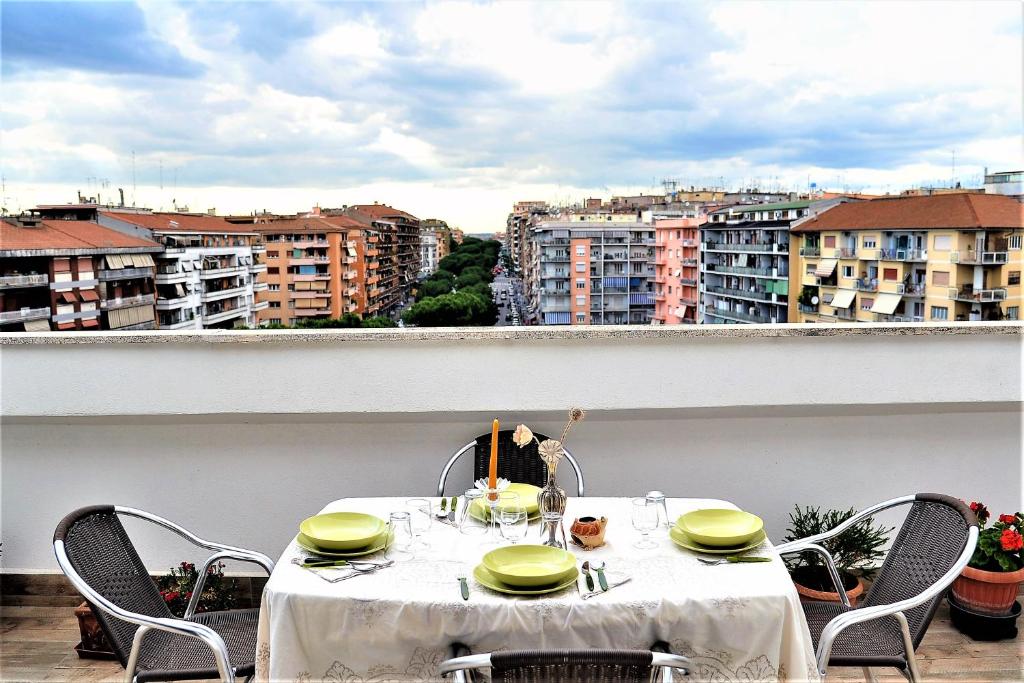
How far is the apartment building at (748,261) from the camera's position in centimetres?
430

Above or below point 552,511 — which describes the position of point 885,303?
above

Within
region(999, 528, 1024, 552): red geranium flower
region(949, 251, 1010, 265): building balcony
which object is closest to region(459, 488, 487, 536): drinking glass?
region(999, 528, 1024, 552): red geranium flower

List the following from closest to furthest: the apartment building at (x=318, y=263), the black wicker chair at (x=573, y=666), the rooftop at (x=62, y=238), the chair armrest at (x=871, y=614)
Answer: the black wicker chair at (x=573, y=666) < the chair armrest at (x=871, y=614) < the rooftop at (x=62, y=238) < the apartment building at (x=318, y=263)

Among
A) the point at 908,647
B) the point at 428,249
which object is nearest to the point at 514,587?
the point at 908,647

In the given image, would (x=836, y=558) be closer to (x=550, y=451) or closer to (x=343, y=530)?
(x=550, y=451)

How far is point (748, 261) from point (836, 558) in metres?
2.64

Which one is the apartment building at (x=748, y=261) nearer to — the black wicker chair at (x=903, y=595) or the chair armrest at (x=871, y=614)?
the black wicker chair at (x=903, y=595)

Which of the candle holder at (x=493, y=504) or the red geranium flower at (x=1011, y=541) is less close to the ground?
the candle holder at (x=493, y=504)

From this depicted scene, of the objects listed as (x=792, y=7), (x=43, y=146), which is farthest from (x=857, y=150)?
(x=43, y=146)

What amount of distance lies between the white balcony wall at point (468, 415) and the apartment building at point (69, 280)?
39cm

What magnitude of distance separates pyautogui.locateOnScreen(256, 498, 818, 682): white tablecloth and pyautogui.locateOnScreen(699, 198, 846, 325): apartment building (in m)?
2.52

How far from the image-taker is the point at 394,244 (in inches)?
206

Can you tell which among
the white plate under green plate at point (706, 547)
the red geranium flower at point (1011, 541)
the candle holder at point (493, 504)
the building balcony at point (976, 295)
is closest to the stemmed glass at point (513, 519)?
the candle holder at point (493, 504)

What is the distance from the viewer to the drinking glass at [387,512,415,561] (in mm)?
1895
